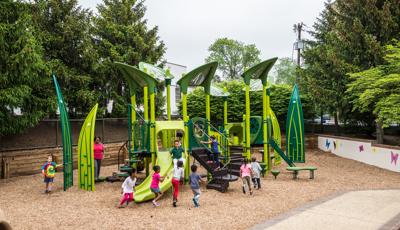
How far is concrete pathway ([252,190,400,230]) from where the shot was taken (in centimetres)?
783

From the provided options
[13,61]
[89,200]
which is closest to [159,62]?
[13,61]

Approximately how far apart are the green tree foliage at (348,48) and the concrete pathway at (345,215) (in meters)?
11.9

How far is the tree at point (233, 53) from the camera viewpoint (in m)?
56.7

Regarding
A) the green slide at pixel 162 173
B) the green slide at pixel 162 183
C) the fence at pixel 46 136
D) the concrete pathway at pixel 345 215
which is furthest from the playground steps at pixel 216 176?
the fence at pixel 46 136

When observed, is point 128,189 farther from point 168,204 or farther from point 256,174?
point 256,174

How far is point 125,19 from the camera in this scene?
24594 millimetres

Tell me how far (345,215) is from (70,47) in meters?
18.0

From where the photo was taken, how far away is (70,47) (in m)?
21.0

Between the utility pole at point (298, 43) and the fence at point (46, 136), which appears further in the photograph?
the utility pole at point (298, 43)

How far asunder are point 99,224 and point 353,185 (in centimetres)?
956

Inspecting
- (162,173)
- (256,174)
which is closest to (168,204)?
(162,173)

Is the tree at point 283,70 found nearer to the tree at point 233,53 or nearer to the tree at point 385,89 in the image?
the tree at point 233,53

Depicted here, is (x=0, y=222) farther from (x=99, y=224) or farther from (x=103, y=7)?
(x=103, y=7)

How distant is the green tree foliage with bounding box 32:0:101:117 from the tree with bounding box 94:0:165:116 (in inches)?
53.8
